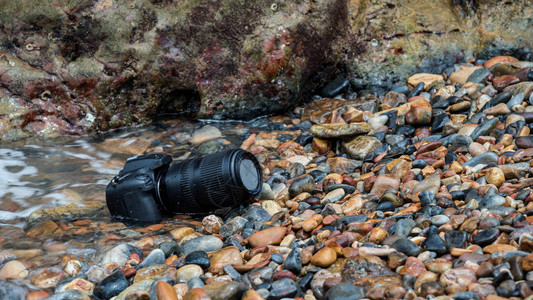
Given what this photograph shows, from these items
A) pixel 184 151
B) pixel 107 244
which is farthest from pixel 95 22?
pixel 107 244

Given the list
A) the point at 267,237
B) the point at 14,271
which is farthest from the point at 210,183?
the point at 14,271

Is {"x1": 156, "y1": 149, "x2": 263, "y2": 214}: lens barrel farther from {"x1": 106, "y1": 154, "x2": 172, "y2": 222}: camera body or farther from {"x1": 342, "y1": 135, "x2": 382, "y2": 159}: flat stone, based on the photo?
{"x1": 342, "y1": 135, "x2": 382, "y2": 159}: flat stone

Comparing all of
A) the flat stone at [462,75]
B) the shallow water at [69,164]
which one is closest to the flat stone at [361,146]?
the shallow water at [69,164]

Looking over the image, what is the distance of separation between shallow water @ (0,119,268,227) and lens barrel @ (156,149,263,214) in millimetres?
846

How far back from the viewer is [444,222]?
2885 millimetres

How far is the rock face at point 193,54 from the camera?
18.2 ft

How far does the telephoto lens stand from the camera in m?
3.73

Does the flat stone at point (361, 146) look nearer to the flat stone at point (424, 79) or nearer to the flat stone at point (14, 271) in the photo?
the flat stone at point (424, 79)

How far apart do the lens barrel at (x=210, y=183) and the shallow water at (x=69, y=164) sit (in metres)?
0.85

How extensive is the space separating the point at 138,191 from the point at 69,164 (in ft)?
5.17

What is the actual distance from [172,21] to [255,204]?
2838 mm

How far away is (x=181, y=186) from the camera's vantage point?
3.81m

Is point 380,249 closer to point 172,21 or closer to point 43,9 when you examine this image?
point 172,21

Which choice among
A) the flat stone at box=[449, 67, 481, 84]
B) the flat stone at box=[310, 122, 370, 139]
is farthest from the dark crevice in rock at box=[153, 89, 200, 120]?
the flat stone at box=[449, 67, 481, 84]
